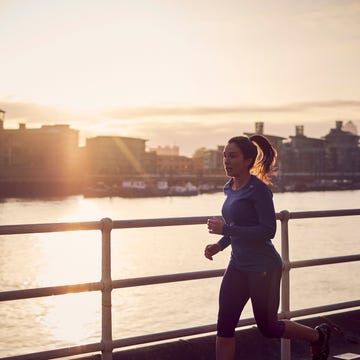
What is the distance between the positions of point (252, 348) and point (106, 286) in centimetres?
137

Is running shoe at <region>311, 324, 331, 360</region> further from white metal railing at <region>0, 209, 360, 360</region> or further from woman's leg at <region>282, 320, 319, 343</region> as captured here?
white metal railing at <region>0, 209, 360, 360</region>

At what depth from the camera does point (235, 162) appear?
356cm

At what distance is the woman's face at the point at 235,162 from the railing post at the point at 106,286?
0.79 meters

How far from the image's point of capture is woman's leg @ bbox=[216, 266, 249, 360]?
11.6ft

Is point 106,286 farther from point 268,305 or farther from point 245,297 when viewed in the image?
point 268,305

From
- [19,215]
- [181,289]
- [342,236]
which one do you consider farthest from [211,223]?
[19,215]

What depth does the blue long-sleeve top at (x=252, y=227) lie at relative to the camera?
135 inches

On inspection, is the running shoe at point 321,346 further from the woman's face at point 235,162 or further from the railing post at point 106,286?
the railing post at point 106,286

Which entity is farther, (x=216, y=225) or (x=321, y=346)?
(x=321, y=346)

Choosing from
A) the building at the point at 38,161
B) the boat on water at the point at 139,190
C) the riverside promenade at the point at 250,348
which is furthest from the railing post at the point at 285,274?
the boat on water at the point at 139,190

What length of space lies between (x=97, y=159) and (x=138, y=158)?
11933mm

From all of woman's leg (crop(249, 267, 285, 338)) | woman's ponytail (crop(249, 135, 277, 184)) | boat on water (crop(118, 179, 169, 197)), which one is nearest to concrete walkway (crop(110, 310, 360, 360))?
woman's leg (crop(249, 267, 285, 338))

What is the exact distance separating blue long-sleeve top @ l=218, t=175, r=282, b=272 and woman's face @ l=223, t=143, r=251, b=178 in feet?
0.23

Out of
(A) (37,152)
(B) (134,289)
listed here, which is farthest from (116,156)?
(B) (134,289)
